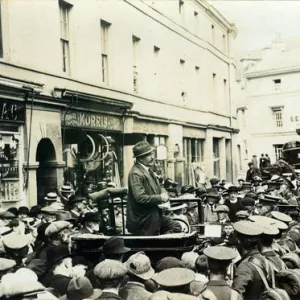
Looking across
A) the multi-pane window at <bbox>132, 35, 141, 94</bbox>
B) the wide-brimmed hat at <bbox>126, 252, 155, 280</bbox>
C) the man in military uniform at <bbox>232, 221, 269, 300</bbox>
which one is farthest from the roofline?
the wide-brimmed hat at <bbox>126, 252, 155, 280</bbox>

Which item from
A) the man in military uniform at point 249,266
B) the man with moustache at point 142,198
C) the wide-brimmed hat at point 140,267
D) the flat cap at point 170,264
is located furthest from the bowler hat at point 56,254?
the man in military uniform at point 249,266

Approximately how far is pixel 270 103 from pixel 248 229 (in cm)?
3144

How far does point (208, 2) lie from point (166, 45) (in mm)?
5931

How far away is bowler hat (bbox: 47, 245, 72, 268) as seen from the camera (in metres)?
4.54

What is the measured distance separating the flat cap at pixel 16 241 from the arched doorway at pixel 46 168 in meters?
7.39

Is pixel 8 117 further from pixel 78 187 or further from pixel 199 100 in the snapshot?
pixel 199 100

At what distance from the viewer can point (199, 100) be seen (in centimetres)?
2395

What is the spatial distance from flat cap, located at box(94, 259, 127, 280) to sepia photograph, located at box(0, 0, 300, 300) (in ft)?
0.04

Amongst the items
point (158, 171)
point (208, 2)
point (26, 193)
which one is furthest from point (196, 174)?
point (26, 193)

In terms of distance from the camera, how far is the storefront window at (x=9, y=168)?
10.8 meters

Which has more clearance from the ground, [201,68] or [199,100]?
[201,68]

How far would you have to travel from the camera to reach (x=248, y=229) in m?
4.77

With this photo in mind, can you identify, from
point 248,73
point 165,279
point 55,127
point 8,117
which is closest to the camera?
point 165,279

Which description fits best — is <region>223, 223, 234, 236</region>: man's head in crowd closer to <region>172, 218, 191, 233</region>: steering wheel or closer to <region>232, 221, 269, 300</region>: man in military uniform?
<region>172, 218, 191, 233</region>: steering wheel
